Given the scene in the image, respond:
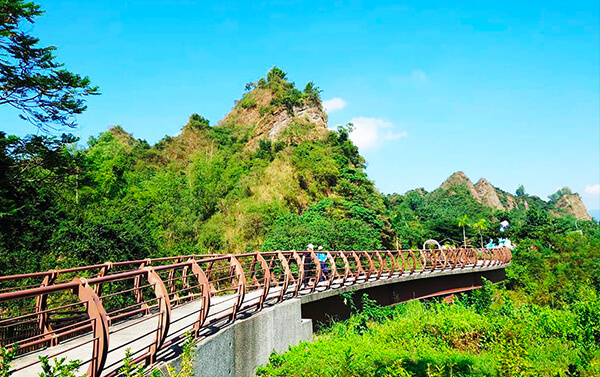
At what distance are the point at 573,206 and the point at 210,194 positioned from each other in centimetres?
14715

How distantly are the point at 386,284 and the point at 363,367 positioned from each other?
8576 millimetres

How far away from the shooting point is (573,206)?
5694 inches

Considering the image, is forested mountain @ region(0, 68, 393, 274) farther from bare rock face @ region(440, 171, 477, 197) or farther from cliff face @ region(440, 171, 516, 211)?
cliff face @ region(440, 171, 516, 211)

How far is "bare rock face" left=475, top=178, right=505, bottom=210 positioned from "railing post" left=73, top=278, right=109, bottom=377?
403 ft

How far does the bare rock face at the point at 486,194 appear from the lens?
116m

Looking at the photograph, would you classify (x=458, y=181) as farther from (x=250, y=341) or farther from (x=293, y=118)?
(x=250, y=341)

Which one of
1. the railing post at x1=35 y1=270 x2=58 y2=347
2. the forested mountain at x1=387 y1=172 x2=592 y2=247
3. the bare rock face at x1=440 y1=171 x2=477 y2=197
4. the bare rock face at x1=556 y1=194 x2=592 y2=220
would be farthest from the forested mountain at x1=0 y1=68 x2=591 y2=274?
the bare rock face at x1=556 y1=194 x2=592 y2=220

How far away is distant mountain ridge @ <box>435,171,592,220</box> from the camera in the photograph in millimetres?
117000

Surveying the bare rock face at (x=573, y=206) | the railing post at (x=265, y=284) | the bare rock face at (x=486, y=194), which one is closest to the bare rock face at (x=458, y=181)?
the bare rock face at (x=486, y=194)

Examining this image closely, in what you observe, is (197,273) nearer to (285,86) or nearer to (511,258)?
(511,258)

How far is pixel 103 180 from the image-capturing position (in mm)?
28797

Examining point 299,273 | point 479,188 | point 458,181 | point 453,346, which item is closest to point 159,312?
point 299,273

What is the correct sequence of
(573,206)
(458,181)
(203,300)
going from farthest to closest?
1. (573,206)
2. (458,181)
3. (203,300)

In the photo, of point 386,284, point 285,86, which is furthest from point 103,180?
point 285,86
